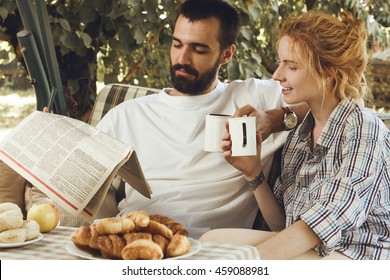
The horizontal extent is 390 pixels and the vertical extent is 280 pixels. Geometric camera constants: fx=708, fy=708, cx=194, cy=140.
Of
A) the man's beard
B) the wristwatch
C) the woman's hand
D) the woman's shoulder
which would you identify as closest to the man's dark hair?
the man's beard

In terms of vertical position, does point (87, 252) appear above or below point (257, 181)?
above

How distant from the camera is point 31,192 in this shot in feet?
7.61

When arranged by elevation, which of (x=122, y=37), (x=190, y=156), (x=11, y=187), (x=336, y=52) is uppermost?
(x=336, y=52)

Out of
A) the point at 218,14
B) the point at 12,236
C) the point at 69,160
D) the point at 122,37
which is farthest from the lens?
the point at 122,37

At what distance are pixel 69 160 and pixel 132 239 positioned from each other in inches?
10.7

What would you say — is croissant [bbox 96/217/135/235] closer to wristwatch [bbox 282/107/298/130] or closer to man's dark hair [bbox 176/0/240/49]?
wristwatch [bbox 282/107/298/130]

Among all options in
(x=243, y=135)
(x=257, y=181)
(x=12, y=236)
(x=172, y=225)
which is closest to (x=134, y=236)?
(x=172, y=225)

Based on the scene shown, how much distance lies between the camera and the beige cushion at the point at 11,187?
92.0 inches

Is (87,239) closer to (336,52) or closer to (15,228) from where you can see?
(15,228)

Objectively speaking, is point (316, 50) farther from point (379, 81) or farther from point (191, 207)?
point (379, 81)

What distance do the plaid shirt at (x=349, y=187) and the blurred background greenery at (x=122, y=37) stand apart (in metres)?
1.08

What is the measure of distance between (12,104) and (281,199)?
5235 mm

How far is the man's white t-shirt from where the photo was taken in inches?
82.0

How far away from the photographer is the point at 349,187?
5.41 feet
